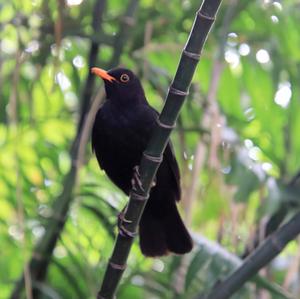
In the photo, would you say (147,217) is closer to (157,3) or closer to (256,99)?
(256,99)

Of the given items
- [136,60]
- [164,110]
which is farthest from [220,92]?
[164,110]

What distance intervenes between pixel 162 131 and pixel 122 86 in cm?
111

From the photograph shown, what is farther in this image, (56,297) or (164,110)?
(56,297)

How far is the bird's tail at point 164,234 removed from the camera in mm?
3121

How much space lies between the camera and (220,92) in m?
3.96

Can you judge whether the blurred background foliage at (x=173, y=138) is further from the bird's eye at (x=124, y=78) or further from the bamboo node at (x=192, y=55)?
the bamboo node at (x=192, y=55)

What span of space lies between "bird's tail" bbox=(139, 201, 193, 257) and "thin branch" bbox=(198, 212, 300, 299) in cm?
A: 23

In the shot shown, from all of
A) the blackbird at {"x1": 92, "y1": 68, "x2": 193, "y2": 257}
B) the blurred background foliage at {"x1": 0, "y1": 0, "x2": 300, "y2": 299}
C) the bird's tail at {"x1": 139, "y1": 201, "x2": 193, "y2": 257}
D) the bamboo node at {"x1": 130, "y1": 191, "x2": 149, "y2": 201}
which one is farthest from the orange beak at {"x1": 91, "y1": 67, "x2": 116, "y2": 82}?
the bamboo node at {"x1": 130, "y1": 191, "x2": 149, "y2": 201}

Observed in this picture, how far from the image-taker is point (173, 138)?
12.8 ft

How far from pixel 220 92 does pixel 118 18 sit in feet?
2.17

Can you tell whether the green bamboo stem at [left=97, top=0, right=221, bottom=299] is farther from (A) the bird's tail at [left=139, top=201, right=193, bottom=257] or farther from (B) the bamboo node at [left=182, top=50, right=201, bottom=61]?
(A) the bird's tail at [left=139, top=201, right=193, bottom=257]

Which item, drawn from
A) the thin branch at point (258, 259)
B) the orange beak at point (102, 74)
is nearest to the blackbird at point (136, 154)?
the orange beak at point (102, 74)

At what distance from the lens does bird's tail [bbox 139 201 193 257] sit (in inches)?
123

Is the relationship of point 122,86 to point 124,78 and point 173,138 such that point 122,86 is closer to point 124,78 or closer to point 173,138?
point 124,78
